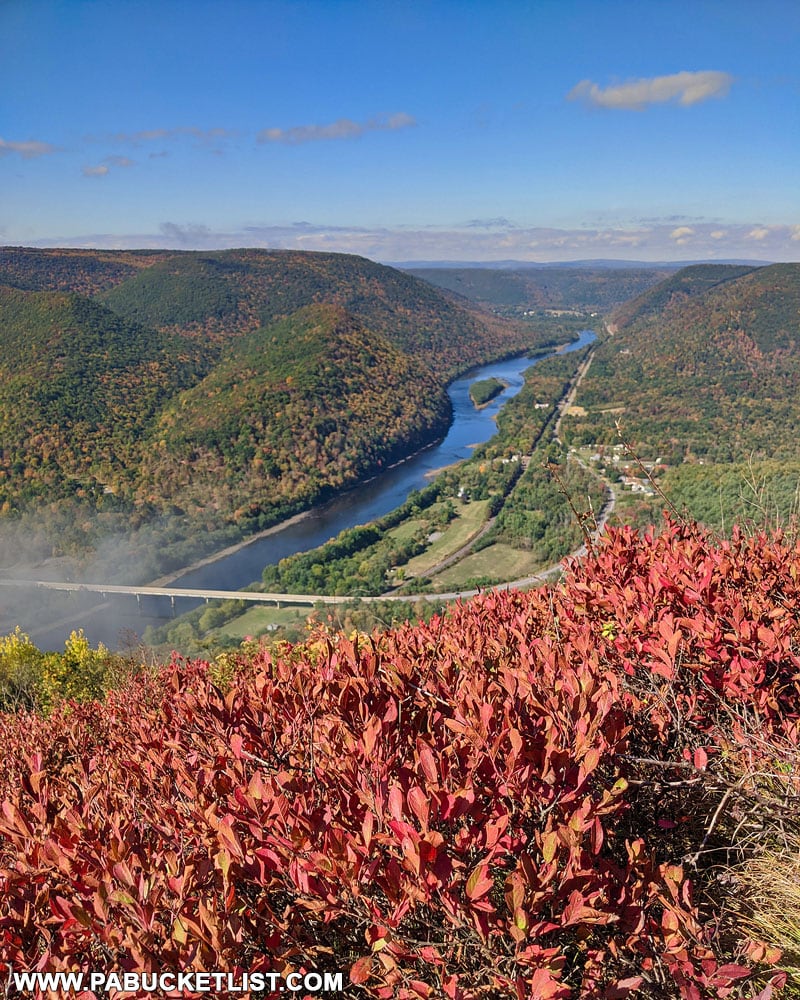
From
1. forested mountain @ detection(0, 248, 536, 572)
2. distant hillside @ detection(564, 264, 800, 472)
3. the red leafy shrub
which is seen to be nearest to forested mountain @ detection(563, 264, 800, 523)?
distant hillside @ detection(564, 264, 800, 472)

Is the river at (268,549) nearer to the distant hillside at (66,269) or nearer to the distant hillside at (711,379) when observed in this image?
the distant hillside at (711,379)

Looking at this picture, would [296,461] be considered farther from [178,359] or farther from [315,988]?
[315,988]

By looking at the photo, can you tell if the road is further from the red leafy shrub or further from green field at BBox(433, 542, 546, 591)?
the red leafy shrub

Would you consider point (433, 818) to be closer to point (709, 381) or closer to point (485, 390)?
point (709, 381)

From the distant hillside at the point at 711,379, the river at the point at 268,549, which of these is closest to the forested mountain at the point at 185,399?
the river at the point at 268,549

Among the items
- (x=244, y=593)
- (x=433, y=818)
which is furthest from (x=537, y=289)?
(x=433, y=818)
